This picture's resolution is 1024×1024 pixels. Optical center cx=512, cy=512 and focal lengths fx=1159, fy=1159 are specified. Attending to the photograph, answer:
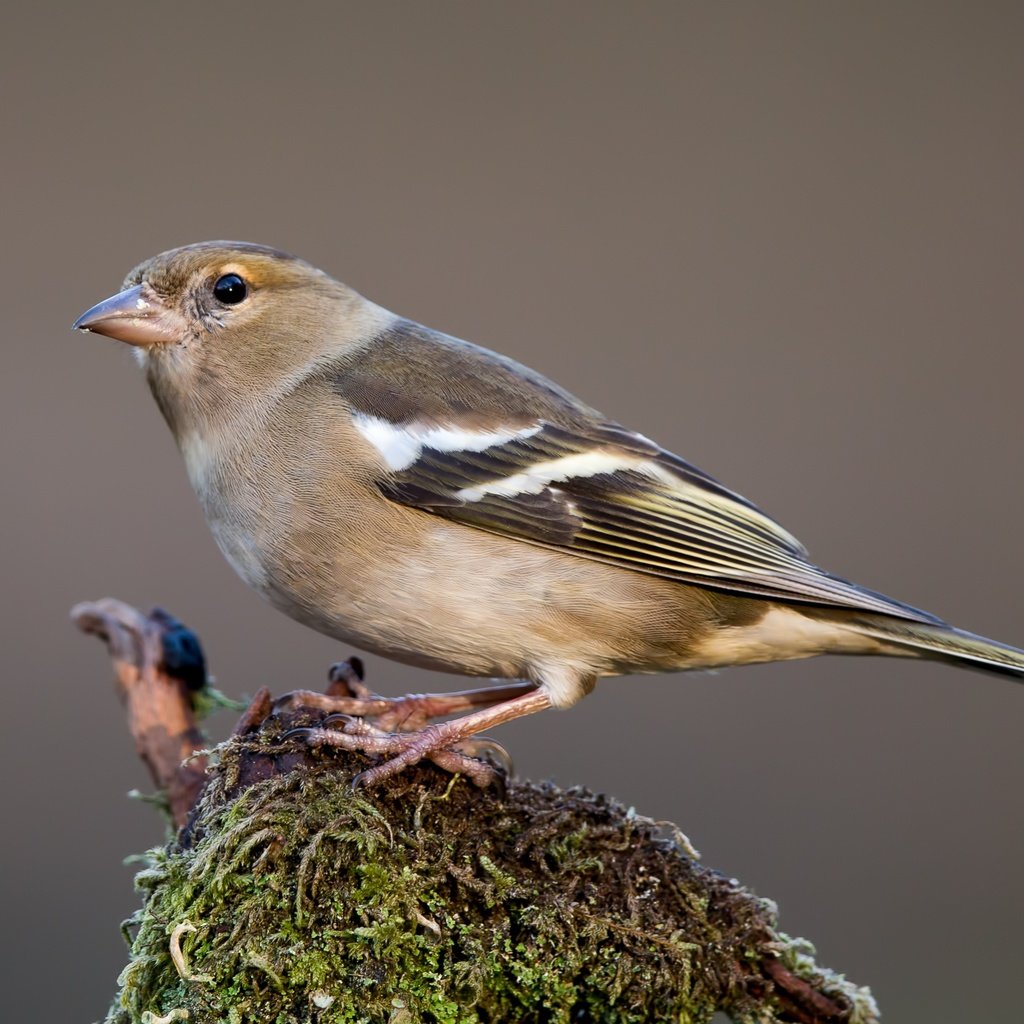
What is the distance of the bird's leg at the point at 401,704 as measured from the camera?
275 centimetres

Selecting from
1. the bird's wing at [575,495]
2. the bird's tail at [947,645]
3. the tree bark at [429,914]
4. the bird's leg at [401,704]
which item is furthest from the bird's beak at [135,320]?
the bird's tail at [947,645]

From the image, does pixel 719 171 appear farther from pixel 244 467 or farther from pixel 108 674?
pixel 244 467

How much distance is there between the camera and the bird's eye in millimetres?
3314

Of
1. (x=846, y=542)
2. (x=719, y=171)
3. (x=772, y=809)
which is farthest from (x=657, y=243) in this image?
(x=772, y=809)

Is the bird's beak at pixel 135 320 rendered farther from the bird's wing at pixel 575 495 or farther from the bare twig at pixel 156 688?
the bare twig at pixel 156 688

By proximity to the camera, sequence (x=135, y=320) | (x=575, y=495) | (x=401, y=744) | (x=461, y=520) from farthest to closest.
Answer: (x=135, y=320), (x=575, y=495), (x=461, y=520), (x=401, y=744)

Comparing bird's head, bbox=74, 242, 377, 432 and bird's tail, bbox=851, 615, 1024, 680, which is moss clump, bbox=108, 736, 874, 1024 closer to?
bird's tail, bbox=851, 615, 1024, 680

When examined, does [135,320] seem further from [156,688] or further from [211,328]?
[156,688]

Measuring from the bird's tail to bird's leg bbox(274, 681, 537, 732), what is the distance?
3.09ft

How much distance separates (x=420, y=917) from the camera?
217 centimetres

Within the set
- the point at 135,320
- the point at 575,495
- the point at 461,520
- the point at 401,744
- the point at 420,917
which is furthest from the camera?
the point at 135,320

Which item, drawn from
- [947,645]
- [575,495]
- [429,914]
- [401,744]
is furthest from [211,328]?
[947,645]

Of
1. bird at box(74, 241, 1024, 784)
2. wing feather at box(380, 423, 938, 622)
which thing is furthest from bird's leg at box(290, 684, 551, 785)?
wing feather at box(380, 423, 938, 622)

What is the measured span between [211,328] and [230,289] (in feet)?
0.44
